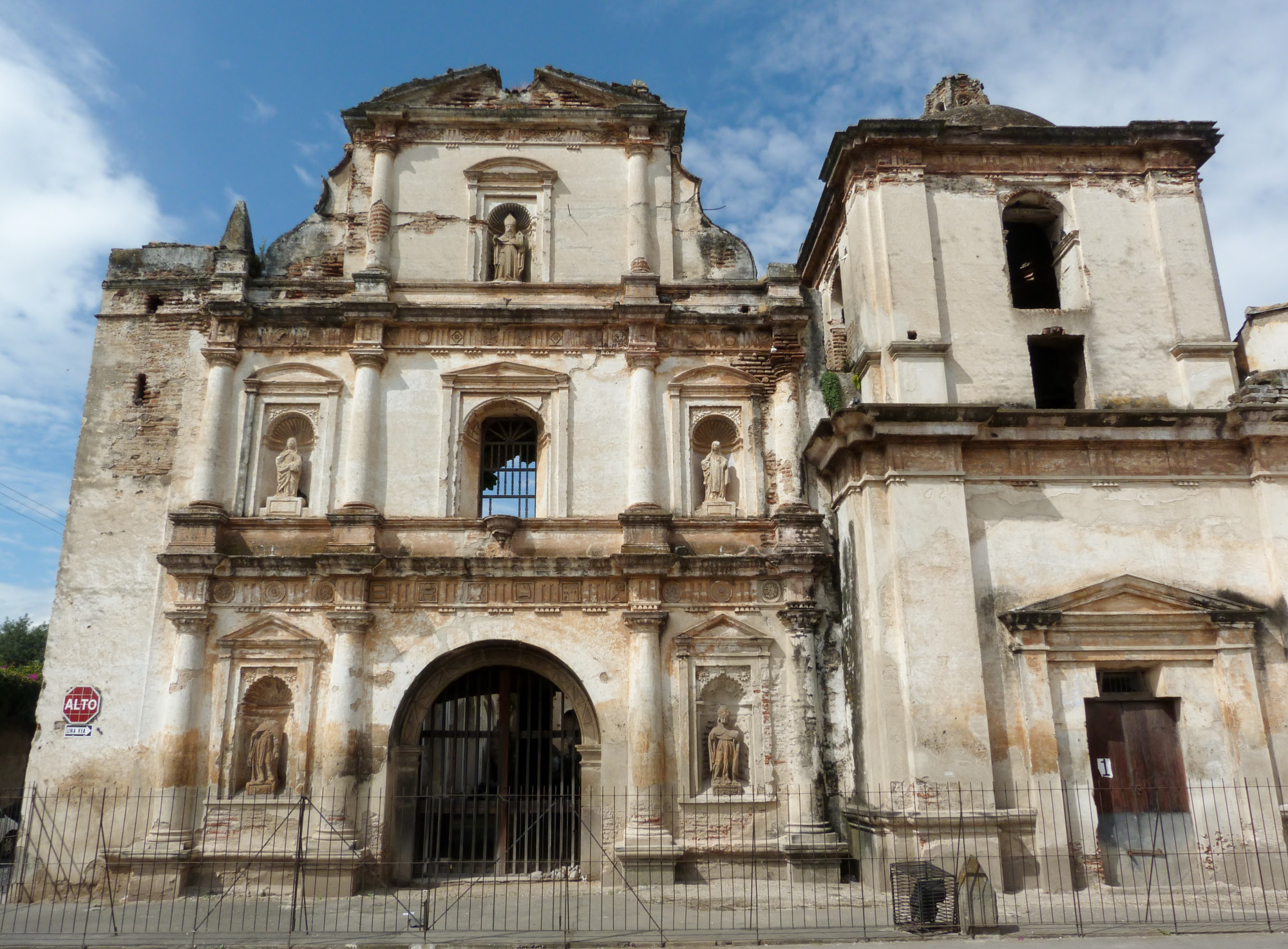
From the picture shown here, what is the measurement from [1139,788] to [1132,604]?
7.81 ft

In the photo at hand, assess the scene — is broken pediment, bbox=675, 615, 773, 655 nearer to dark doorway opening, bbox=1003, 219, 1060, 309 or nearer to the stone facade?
the stone facade

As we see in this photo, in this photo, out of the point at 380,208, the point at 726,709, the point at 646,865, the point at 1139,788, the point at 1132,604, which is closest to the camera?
the point at 1139,788

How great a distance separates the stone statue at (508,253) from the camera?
16281 mm

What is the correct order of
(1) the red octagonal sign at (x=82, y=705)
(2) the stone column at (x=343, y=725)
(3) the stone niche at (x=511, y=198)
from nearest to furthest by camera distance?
1. (2) the stone column at (x=343, y=725)
2. (1) the red octagonal sign at (x=82, y=705)
3. (3) the stone niche at (x=511, y=198)

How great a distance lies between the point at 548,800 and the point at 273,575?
5.23m

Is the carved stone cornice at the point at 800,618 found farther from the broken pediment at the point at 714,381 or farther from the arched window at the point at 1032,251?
the arched window at the point at 1032,251

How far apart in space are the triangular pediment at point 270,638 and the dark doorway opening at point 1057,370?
1135 cm

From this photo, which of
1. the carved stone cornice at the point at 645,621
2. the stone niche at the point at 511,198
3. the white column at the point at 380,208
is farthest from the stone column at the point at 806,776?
the white column at the point at 380,208

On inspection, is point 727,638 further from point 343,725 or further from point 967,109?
point 967,109

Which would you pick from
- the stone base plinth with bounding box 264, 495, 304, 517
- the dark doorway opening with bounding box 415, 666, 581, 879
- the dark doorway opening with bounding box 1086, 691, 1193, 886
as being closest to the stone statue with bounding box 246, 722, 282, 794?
the dark doorway opening with bounding box 415, 666, 581, 879

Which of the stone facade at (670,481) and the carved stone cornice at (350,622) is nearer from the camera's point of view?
the stone facade at (670,481)

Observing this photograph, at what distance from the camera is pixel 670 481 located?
1521cm

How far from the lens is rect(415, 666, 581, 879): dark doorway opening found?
46.6ft

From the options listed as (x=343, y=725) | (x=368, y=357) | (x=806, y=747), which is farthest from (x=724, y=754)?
(x=368, y=357)
